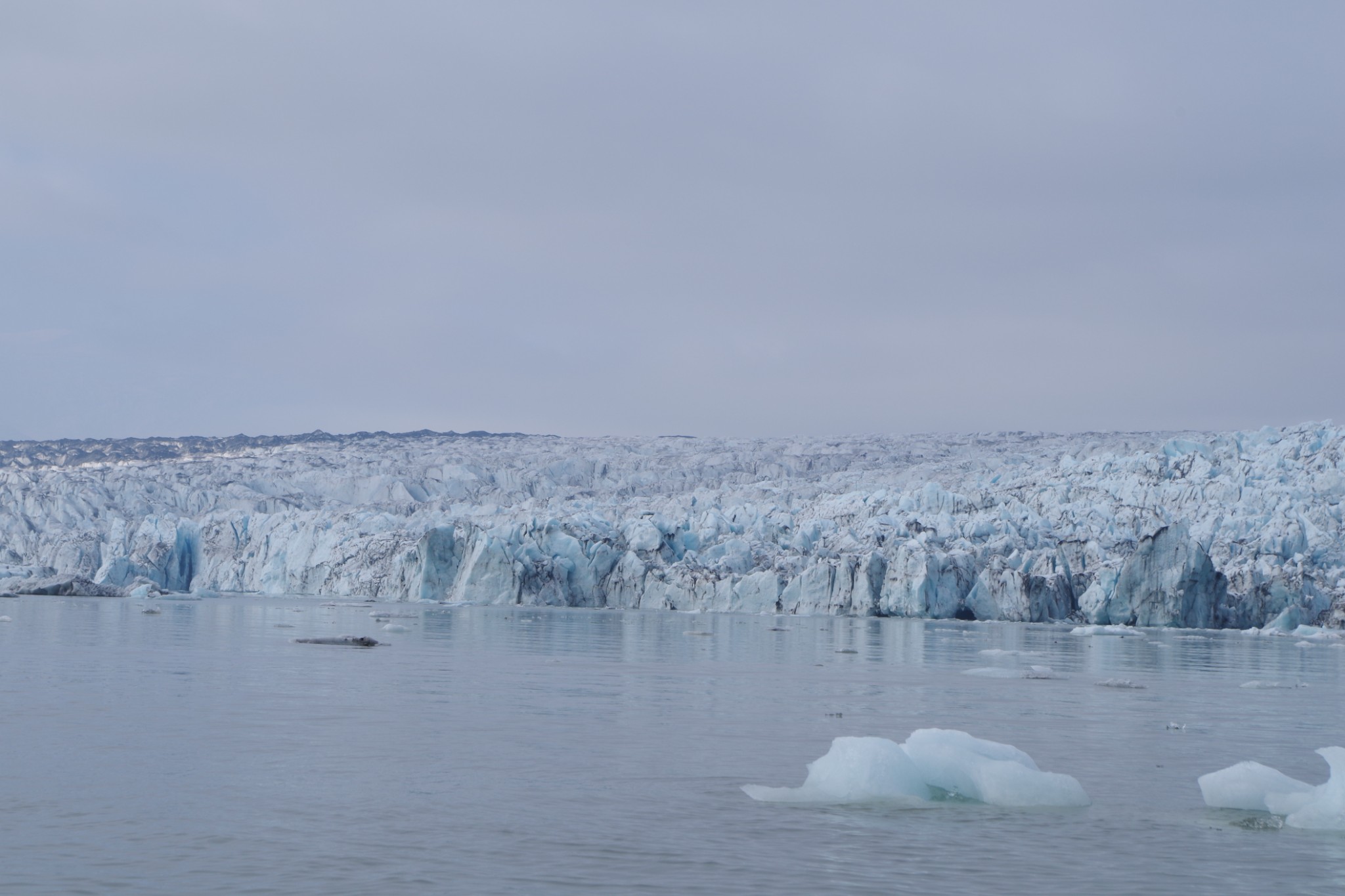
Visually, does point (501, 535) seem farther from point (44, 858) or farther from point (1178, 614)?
point (44, 858)

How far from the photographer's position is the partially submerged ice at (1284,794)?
27.9 feet

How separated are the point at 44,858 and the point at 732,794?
14.9ft

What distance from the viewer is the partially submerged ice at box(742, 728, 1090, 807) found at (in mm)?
9102

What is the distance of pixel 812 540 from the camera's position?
53.7m

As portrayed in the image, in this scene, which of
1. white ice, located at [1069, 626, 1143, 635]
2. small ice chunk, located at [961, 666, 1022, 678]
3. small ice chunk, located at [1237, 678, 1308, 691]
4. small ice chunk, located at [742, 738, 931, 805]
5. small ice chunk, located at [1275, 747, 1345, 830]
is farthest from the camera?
white ice, located at [1069, 626, 1143, 635]

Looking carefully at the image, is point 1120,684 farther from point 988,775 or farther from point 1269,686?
point 988,775

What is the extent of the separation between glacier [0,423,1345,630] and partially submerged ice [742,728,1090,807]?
3557 centimetres

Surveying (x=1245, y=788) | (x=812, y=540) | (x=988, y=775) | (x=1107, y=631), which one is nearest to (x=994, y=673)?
(x=1245, y=788)

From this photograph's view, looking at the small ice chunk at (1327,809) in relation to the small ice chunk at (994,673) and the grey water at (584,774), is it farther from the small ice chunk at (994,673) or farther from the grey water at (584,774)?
the small ice chunk at (994,673)

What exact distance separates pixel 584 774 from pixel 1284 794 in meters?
5.13

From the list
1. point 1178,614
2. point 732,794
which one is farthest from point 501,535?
point 732,794

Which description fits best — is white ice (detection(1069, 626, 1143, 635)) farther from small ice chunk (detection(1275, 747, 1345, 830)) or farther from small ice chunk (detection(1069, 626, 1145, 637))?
Result: small ice chunk (detection(1275, 747, 1345, 830))

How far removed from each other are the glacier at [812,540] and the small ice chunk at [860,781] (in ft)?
118

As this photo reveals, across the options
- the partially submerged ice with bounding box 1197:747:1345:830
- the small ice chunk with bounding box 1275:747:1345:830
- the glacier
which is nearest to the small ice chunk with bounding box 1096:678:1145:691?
the partially submerged ice with bounding box 1197:747:1345:830
